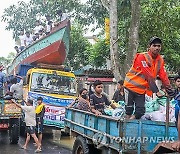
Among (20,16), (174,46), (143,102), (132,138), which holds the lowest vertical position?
(132,138)

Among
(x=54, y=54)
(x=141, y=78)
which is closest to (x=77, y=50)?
(x=54, y=54)

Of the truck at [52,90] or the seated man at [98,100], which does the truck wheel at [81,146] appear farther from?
the truck at [52,90]

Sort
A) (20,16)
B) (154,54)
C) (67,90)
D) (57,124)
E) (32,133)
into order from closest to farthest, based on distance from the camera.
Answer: (154,54)
(32,133)
(57,124)
(67,90)
(20,16)

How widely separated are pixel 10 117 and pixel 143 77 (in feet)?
18.3

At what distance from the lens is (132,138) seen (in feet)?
14.9

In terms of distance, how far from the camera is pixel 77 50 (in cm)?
2266

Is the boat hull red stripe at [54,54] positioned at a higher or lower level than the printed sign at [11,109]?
higher

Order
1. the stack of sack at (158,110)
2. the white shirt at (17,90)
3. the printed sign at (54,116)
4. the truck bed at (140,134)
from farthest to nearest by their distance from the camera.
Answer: the white shirt at (17,90) < the printed sign at (54,116) < the stack of sack at (158,110) < the truck bed at (140,134)

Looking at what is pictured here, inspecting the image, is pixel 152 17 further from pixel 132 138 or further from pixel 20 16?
pixel 20 16

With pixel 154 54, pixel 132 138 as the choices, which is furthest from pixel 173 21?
pixel 132 138

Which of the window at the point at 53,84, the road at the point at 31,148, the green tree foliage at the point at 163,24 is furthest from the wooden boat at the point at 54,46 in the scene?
the road at the point at 31,148

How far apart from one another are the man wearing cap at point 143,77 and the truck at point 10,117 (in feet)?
17.3

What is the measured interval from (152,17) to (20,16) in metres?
15.3

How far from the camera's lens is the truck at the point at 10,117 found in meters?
9.65
